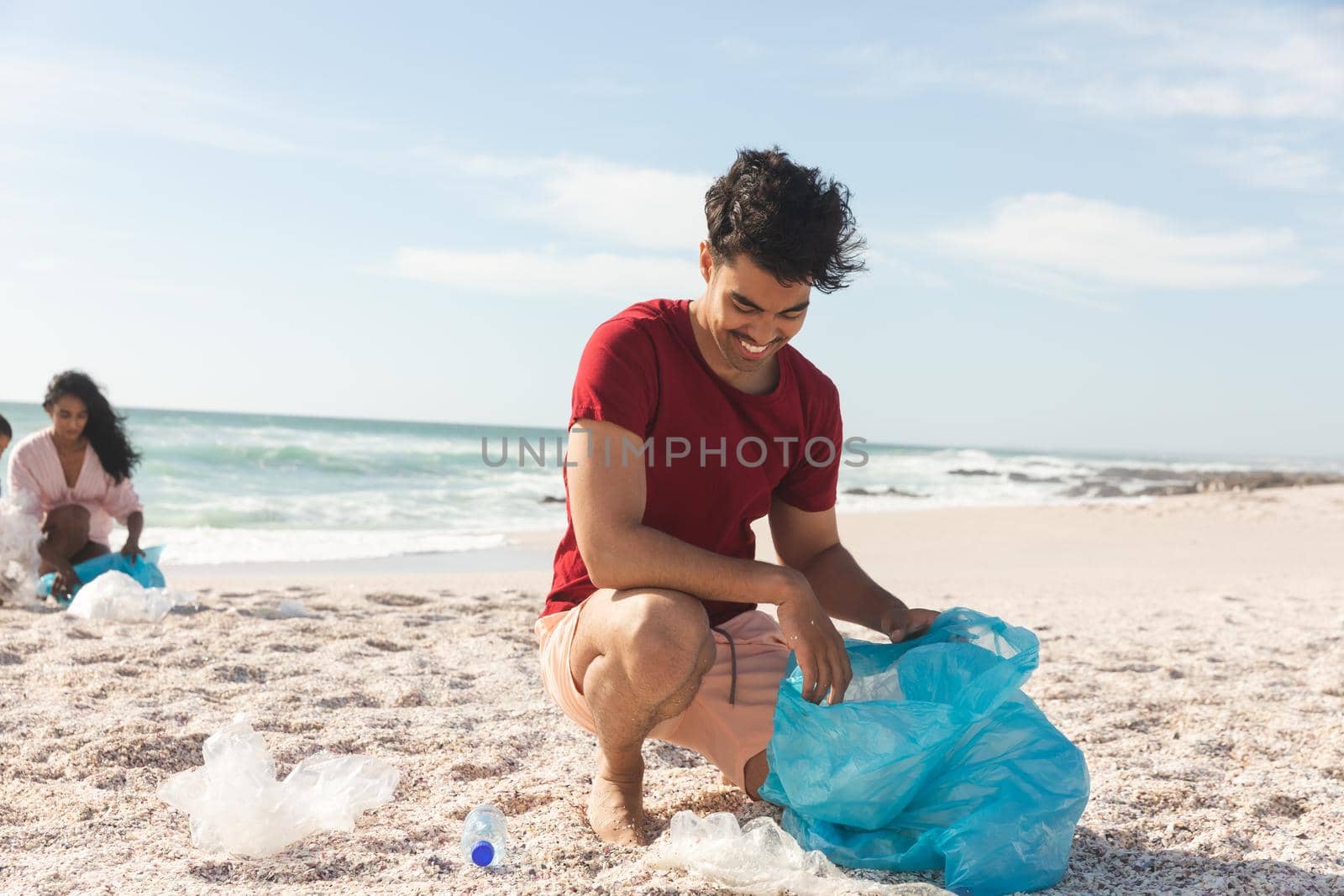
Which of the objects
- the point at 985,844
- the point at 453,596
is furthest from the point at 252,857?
the point at 453,596

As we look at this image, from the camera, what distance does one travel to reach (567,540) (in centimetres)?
237

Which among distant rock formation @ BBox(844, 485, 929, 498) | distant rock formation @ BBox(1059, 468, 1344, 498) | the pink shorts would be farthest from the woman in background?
distant rock formation @ BBox(1059, 468, 1344, 498)

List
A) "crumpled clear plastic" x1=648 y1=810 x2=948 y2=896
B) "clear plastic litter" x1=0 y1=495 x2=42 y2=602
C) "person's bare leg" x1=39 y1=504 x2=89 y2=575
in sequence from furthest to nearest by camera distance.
Answer: 1. "person's bare leg" x1=39 y1=504 x2=89 y2=575
2. "clear plastic litter" x1=0 y1=495 x2=42 y2=602
3. "crumpled clear plastic" x1=648 y1=810 x2=948 y2=896

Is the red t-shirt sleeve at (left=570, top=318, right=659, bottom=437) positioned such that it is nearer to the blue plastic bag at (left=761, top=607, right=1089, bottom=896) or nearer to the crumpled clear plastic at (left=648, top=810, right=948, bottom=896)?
the blue plastic bag at (left=761, top=607, right=1089, bottom=896)

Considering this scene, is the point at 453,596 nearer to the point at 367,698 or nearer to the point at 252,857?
the point at 367,698

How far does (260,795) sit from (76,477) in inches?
146

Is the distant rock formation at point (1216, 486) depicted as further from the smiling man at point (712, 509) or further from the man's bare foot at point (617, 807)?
the man's bare foot at point (617, 807)

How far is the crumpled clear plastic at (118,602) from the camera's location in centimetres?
421

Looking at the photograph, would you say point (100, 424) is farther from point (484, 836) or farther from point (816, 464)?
point (816, 464)

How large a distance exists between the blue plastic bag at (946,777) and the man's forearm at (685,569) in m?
0.23

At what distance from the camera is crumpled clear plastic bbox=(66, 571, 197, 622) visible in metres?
4.21

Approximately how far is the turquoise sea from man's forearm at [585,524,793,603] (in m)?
6.52

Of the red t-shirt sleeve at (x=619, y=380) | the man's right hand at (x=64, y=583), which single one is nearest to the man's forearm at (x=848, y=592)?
the red t-shirt sleeve at (x=619, y=380)

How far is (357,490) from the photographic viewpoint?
55.4ft
